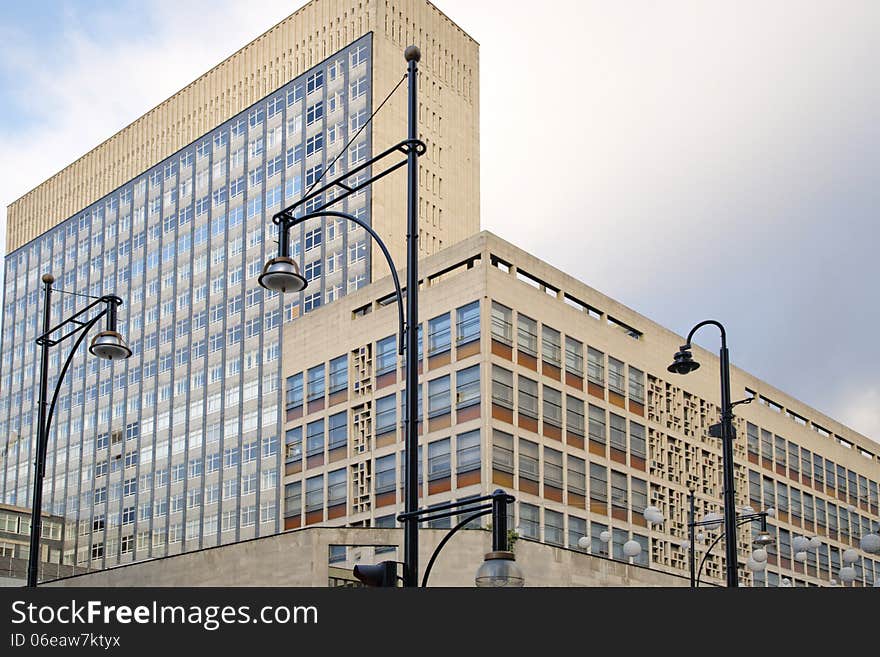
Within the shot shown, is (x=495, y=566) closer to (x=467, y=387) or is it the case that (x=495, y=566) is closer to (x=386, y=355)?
(x=467, y=387)

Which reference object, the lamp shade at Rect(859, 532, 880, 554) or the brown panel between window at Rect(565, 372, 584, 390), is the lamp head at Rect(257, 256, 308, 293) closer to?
the lamp shade at Rect(859, 532, 880, 554)

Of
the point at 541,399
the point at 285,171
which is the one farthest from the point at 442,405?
the point at 285,171

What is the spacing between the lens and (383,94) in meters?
103

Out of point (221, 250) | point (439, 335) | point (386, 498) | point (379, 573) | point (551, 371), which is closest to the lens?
point (379, 573)

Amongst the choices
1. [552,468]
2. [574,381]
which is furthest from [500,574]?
[574,381]

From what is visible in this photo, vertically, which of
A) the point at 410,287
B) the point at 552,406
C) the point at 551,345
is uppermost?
the point at 551,345

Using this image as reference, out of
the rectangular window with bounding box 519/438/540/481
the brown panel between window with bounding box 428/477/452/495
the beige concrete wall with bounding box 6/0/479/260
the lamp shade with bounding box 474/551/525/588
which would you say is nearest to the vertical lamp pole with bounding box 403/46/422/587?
the lamp shade with bounding box 474/551/525/588

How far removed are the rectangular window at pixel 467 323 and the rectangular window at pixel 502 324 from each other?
3.21 feet

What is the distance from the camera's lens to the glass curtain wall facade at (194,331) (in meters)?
102

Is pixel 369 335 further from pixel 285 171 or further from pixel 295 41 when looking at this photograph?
pixel 295 41

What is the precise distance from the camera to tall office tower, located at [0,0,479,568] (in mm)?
102125

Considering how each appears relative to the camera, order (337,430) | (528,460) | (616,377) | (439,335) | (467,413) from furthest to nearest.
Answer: (616,377)
(337,430)
(439,335)
(528,460)
(467,413)

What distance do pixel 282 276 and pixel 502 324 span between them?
173ft

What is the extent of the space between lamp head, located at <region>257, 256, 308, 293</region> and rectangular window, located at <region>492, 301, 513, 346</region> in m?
51.6
